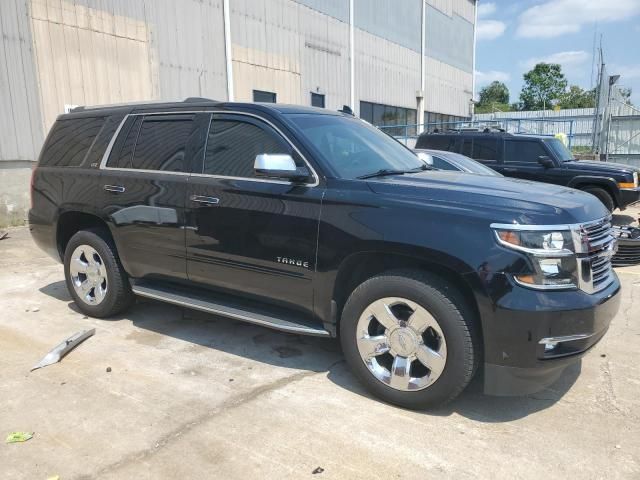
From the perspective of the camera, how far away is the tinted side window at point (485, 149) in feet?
36.8

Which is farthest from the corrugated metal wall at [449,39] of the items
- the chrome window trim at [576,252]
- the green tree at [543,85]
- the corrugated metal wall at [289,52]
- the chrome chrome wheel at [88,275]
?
the green tree at [543,85]

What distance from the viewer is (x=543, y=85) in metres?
80.8

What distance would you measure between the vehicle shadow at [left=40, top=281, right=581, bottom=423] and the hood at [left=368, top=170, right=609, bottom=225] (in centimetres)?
125

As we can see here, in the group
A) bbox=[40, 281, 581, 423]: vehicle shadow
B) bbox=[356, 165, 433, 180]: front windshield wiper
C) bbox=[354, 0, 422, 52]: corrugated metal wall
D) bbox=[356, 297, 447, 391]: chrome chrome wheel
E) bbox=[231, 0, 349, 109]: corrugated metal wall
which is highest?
bbox=[354, 0, 422, 52]: corrugated metal wall

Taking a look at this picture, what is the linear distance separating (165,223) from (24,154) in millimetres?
7933

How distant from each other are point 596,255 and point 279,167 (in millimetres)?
2024

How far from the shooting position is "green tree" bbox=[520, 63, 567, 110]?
80.0 meters

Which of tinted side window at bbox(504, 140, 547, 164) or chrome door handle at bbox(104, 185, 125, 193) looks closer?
chrome door handle at bbox(104, 185, 125, 193)

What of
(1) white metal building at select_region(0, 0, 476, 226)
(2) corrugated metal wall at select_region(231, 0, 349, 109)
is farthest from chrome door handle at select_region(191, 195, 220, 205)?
(2) corrugated metal wall at select_region(231, 0, 349, 109)

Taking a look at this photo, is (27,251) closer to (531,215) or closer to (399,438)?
(399,438)

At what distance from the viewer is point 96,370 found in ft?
12.8

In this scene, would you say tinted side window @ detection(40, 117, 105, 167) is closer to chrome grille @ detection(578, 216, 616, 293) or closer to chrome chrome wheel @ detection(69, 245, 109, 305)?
chrome chrome wheel @ detection(69, 245, 109, 305)

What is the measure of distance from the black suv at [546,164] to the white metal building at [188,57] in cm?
667

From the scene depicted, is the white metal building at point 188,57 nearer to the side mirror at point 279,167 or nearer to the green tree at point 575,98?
the side mirror at point 279,167
